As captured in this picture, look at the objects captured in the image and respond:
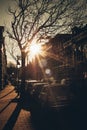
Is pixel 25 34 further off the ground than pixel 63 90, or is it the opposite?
pixel 25 34

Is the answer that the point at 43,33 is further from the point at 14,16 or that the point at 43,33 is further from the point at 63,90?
the point at 63,90

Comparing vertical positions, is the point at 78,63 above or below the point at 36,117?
above

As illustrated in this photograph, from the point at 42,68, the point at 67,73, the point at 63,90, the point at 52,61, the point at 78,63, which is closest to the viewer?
the point at 63,90

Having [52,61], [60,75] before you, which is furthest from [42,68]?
[60,75]

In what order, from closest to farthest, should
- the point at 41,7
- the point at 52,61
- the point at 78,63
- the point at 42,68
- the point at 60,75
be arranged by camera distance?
1. the point at 78,63
2. the point at 41,7
3. the point at 60,75
4. the point at 52,61
5. the point at 42,68

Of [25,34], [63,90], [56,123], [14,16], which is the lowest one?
[56,123]

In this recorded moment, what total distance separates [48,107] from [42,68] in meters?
44.9

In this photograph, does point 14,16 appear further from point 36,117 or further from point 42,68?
point 42,68

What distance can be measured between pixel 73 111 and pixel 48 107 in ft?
3.61

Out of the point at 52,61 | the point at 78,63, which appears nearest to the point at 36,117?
the point at 78,63

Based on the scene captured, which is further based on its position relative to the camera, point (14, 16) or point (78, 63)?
point (14, 16)

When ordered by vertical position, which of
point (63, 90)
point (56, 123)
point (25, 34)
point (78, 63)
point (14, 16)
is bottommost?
point (56, 123)

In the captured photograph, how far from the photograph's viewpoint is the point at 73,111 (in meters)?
12.4

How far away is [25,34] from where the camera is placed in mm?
29812
